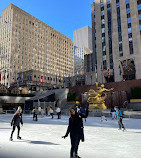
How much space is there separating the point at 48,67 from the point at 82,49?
Result: 244 ft

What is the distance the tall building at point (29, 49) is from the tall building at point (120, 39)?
2779cm

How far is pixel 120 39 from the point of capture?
53.4 meters

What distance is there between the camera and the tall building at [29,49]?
8206cm

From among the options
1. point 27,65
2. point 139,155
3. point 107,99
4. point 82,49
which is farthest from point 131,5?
point 82,49

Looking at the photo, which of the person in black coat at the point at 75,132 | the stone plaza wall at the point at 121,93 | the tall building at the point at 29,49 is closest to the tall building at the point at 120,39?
the stone plaza wall at the point at 121,93

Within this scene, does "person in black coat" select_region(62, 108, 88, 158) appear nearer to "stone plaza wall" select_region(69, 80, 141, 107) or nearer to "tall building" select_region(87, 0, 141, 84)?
"stone plaza wall" select_region(69, 80, 141, 107)

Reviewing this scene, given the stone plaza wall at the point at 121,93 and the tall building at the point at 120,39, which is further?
the tall building at the point at 120,39

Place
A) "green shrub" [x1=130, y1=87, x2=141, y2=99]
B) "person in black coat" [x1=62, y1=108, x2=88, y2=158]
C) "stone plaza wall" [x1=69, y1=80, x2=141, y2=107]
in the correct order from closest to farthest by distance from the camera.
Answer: "person in black coat" [x1=62, y1=108, x2=88, y2=158], "green shrub" [x1=130, y1=87, x2=141, y2=99], "stone plaza wall" [x1=69, y1=80, x2=141, y2=107]

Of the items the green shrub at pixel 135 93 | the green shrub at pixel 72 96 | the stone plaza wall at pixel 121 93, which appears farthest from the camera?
the green shrub at pixel 72 96

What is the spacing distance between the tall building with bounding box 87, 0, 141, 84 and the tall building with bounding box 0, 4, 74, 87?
2779cm

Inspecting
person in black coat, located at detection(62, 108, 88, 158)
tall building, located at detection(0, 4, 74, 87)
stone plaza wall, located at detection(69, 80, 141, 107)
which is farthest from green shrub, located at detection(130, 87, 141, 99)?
tall building, located at detection(0, 4, 74, 87)

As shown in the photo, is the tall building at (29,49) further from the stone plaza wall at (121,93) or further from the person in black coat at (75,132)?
the person in black coat at (75,132)

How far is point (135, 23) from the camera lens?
163 feet

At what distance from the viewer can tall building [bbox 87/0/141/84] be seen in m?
49.1
